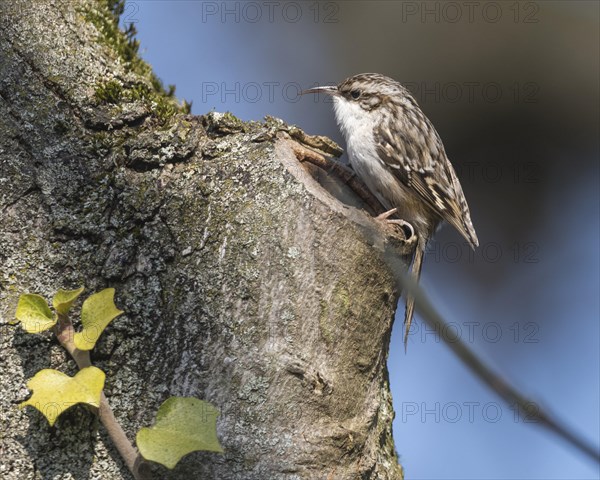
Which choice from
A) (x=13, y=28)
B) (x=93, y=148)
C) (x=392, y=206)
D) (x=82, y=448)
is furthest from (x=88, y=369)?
(x=392, y=206)

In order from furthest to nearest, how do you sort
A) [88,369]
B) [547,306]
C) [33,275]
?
1. [547,306]
2. [33,275]
3. [88,369]

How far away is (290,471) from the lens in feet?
4.23

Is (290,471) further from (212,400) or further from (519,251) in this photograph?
(519,251)

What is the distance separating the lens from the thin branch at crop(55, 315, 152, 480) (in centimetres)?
123

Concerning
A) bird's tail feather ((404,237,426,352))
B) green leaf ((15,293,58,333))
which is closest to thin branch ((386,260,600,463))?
green leaf ((15,293,58,333))

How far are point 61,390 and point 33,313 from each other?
0.49 feet

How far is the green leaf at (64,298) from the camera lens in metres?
1.26

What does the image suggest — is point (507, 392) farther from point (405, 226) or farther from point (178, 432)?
point (405, 226)

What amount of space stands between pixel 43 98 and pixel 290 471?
0.90 metres

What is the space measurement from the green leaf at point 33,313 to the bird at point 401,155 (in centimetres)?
136

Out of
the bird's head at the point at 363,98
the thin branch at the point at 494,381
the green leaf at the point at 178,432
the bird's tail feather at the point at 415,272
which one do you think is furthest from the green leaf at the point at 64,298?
the bird's head at the point at 363,98

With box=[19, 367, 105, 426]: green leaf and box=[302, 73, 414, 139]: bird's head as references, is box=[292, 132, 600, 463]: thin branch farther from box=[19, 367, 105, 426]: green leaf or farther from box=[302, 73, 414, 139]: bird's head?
box=[302, 73, 414, 139]: bird's head

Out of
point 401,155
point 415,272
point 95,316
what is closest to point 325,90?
point 401,155

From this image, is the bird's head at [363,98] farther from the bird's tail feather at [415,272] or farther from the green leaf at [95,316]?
the green leaf at [95,316]
